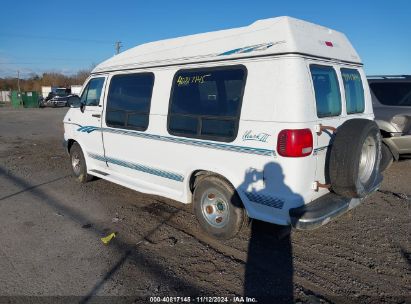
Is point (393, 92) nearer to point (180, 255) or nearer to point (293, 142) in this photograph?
point (293, 142)

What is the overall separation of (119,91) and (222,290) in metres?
3.60

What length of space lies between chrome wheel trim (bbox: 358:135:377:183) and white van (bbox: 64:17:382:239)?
1 cm

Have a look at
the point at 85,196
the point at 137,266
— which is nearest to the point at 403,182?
the point at 137,266

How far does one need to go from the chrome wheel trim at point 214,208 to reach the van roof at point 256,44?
1.66m

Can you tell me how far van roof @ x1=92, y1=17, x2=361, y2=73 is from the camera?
3451 millimetres

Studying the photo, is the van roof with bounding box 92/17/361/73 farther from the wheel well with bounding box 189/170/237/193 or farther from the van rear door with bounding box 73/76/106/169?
the wheel well with bounding box 189/170/237/193

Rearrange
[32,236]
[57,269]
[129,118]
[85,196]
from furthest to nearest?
[85,196] < [129,118] < [32,236] < [57,269]

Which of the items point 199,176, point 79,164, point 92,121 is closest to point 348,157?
point 199,176

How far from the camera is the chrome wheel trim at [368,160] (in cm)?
397

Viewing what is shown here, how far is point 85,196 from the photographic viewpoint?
236 inches

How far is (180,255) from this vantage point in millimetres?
3869

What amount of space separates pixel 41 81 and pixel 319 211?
299 feet

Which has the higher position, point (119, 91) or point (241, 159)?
point (119, 91)

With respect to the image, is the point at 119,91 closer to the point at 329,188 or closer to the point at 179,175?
the point at 179,175
